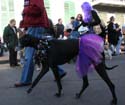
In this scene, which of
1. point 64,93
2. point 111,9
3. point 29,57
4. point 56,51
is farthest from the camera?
point 111,9

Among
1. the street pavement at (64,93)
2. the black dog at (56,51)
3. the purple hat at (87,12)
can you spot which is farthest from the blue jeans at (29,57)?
the purple hat at (87,12)

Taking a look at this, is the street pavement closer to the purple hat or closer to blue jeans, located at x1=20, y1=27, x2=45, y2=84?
blue jeans, located at x1=20, y1=27, x2=45, y2=84

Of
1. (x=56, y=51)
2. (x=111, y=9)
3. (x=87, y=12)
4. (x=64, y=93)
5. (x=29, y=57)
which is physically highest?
(x=87, y=12)

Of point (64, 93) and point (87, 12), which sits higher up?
point (87, 12)

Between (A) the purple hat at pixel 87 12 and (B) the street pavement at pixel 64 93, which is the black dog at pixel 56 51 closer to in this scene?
(B) the street pavement at pixel 64 93

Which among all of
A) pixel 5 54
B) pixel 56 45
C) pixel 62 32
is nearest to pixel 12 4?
pixel 5 54

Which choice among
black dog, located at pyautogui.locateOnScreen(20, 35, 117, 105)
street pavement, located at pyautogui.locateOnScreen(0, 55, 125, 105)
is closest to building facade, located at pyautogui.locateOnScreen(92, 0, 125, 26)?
street pavement, located at pyautogui.locateOnScreen(0, 55, 125, 105)

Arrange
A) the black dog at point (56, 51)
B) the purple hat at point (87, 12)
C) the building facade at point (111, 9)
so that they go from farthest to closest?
1. the building facade at point (111, 9)
2. the purple hat at point (87, 12)
3. the black dog at point (56, 51)

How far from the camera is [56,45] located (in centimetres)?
880

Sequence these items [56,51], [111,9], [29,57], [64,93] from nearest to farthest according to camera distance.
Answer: [56,51] < [64,93] < [29,57] < [111,9]

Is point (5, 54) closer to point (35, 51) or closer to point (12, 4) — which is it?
point (12, 4)

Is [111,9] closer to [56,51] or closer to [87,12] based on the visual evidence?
[87,12]

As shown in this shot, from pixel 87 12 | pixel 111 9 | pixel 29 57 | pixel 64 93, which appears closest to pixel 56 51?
pixel 64 93

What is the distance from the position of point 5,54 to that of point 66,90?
1537 centimetres
